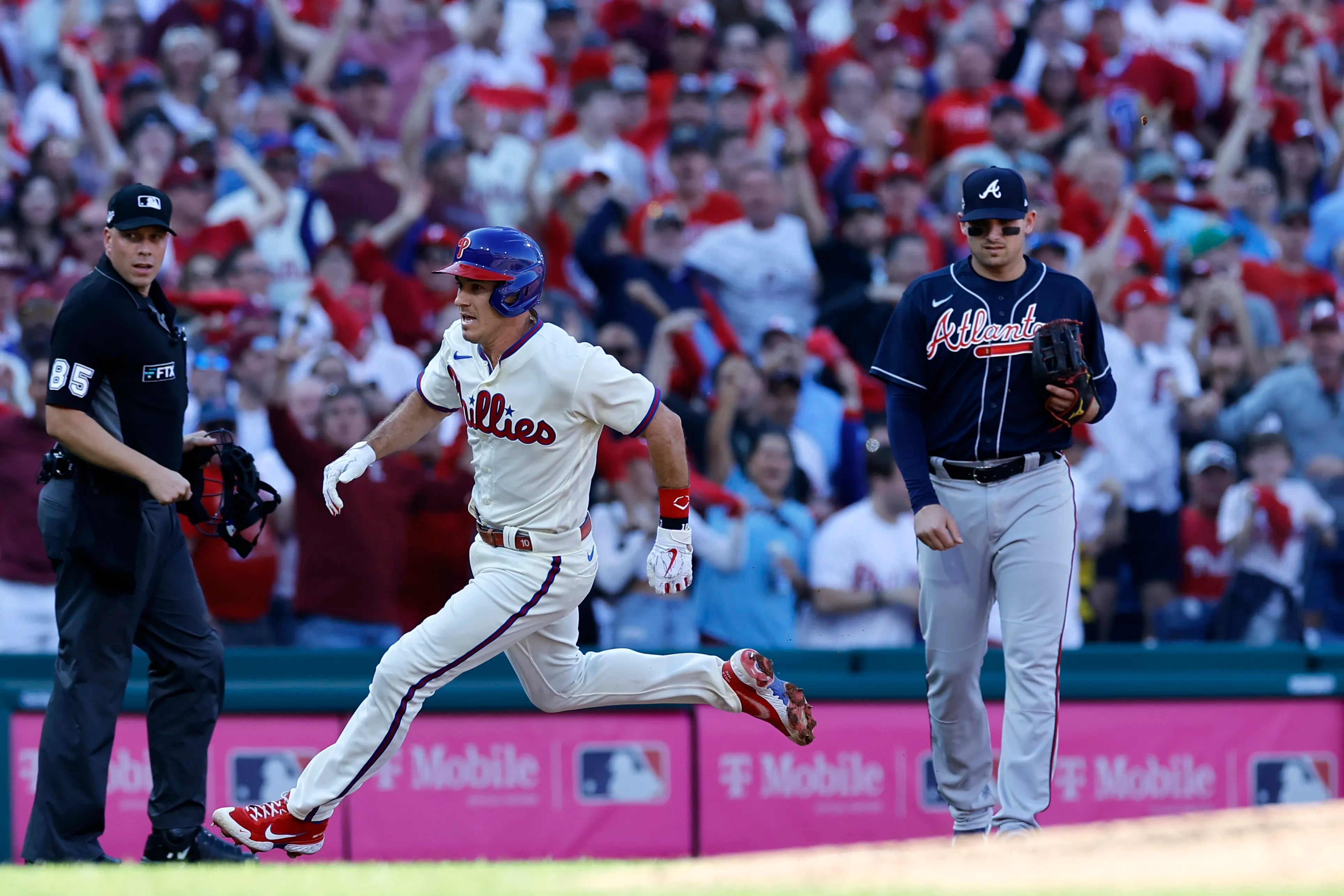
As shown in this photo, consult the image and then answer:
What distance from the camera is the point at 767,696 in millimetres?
5641

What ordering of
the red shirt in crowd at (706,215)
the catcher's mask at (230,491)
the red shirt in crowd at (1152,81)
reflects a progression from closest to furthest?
the catcher's mask at (230,491), the red shirt in crowd at (706,215), the red shirt in crowd at (1152,81)

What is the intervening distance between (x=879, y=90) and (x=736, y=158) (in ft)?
6.90

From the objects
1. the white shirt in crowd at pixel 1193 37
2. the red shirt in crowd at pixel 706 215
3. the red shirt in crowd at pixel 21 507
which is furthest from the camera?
A: the white shirt in crowd at pixel 1193 37

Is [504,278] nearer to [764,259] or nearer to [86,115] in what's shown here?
[764,259]

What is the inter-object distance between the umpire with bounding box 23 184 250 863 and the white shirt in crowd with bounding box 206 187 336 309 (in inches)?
181

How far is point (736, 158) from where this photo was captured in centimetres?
1109

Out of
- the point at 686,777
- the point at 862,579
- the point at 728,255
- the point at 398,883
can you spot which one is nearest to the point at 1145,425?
the point at 862,579

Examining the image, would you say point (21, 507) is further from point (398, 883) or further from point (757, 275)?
point (757, 275)

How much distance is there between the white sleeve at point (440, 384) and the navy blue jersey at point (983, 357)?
1.45 meters

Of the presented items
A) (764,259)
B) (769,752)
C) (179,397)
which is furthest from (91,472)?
(764,259)

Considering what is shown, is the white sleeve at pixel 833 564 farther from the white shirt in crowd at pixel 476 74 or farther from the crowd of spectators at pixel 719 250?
the white shirt in crowd at pixel 476 74

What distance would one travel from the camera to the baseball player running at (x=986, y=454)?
18.1 feet

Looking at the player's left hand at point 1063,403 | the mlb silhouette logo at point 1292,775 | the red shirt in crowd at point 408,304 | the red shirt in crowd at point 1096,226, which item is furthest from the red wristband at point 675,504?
the red shirt in crowd at point 1096,226

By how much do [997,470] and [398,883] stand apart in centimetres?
245
